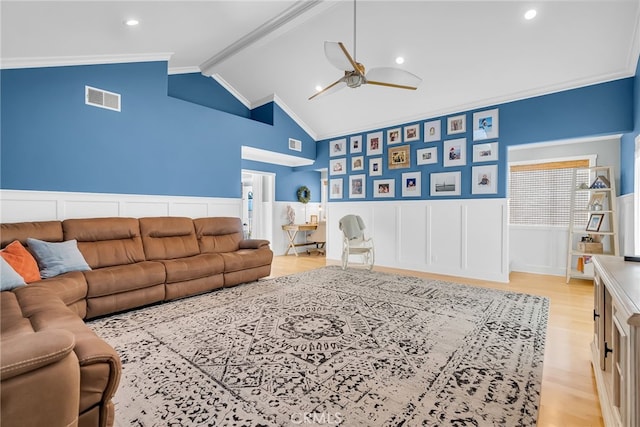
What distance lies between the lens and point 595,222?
14.3 ft

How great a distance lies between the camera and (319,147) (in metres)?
6.97

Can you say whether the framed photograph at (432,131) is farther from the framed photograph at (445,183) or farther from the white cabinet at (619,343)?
the white cabinet at (619,343)

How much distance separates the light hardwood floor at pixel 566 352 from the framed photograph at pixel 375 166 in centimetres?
244

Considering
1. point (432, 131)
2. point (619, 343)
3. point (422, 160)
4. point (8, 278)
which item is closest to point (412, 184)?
point (422, 160)

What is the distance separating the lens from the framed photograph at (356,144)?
6238mm

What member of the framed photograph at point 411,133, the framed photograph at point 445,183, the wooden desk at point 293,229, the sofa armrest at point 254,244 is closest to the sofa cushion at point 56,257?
the sofa armrest at point 254,244

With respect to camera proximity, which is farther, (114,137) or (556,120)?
(556,120)

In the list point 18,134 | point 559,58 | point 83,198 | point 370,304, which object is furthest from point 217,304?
point 559,58

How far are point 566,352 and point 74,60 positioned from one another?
5717 millimetres

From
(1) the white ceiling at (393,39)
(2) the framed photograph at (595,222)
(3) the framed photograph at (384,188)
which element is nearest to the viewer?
(1) the white ceiling at (393,39)

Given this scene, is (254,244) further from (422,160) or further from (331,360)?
(422,160)

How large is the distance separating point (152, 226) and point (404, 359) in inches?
134

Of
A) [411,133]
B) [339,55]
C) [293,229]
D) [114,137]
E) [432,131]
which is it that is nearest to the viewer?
[339,55]

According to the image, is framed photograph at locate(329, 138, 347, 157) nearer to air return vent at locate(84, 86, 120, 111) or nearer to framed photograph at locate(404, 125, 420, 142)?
framed photograph at locate(404, 125, 420, 142)
